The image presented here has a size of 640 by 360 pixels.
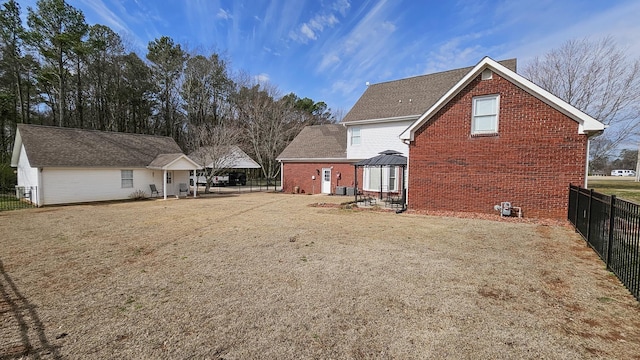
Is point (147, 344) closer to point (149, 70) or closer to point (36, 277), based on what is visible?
point (36, 277)

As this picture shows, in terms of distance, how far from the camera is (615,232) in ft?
18.1

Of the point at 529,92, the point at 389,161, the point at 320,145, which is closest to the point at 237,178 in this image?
the point at 320,145

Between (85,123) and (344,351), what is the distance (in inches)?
1604

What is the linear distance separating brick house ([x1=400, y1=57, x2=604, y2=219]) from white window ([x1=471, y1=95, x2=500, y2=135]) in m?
0.03

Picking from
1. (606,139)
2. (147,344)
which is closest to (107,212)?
(147,344)

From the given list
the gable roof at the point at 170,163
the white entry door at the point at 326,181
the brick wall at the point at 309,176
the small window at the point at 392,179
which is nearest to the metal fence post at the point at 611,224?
the small window at the point at 392,179

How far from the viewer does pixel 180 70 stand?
34.8 m

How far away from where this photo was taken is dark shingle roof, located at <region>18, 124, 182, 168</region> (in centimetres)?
1611

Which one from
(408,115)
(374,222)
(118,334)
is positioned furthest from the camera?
(408,115)

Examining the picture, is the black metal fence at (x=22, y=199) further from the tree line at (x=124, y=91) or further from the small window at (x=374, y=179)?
the small window at (x=374, y=179)

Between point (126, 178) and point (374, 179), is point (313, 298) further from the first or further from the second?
point (126, 178)

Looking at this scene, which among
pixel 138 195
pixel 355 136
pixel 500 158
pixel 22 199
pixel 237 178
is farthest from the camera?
pixel 237 178

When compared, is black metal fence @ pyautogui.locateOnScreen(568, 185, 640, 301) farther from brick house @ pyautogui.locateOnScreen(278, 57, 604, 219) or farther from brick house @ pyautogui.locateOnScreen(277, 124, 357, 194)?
brick house @ pyautogui.locateOnScreen(277, 124, 357, 194)

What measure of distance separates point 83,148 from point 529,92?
24.5 m
